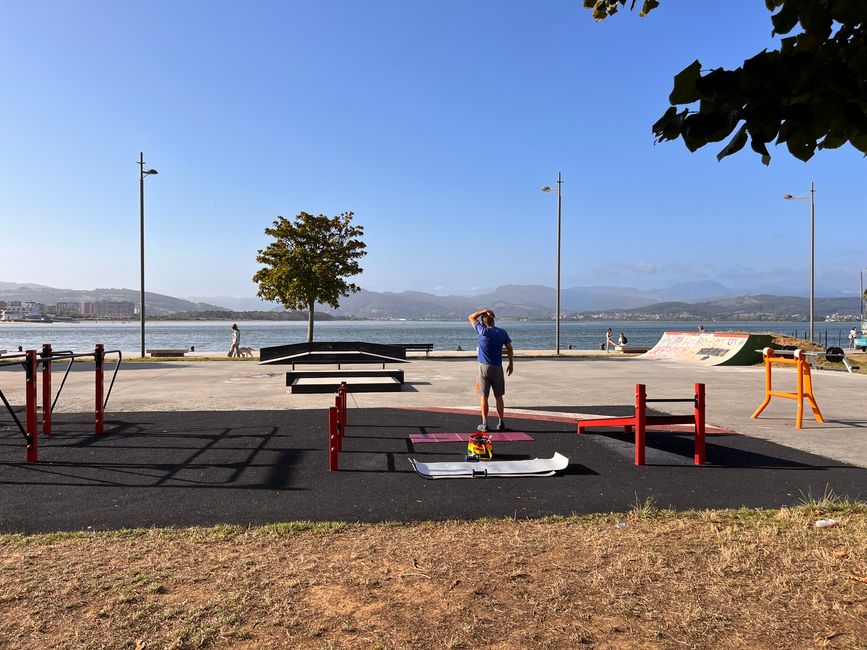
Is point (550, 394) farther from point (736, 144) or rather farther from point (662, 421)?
point (736, 144)

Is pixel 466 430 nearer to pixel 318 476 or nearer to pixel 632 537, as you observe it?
pixel 318 476

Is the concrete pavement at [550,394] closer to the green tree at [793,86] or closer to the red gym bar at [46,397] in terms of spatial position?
the red gym bar at [46,397]

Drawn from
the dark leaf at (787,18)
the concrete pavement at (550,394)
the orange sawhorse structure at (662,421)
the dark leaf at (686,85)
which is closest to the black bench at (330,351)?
the concrete pavement at (550,394)

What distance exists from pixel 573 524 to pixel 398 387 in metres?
8.68

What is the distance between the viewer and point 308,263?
33062 millimetres

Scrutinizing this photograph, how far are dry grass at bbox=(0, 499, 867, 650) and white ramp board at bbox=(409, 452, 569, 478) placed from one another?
61.1 inches

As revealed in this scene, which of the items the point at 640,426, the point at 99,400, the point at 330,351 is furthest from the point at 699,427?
the point at 330,351

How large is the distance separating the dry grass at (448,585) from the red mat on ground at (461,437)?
3565mm

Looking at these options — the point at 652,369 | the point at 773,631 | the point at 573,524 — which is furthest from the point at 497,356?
the point at 652,369

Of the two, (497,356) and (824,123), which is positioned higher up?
(824,123)

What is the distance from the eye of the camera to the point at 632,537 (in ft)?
15.6

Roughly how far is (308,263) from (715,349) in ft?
67.8

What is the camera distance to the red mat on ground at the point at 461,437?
8734mm

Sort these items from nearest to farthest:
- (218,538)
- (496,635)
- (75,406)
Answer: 1. (496,635)
2. (218,538)
3. (75,406)
